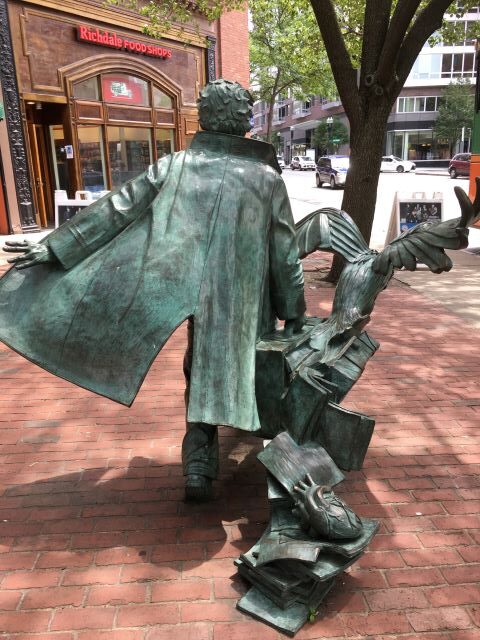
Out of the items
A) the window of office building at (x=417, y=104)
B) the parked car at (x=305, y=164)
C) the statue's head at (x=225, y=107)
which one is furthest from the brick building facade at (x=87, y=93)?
the window of office building at (x=417, y=104)

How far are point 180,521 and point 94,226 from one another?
1605mm

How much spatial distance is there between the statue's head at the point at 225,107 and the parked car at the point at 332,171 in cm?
2552

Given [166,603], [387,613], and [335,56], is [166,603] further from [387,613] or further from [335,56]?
[335,56]

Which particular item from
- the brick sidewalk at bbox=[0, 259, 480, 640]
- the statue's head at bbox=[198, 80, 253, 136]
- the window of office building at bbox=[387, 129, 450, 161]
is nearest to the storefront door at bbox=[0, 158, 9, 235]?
the brick sidewalk at bbox=[0, 259, 480, 640]

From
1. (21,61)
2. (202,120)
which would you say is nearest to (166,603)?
(202,120)

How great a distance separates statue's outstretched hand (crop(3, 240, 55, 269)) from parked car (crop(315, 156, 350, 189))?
26.0 meters

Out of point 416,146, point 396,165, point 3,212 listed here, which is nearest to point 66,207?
point 3,212

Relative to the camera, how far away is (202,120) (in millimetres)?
2832

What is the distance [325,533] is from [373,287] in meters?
1.35

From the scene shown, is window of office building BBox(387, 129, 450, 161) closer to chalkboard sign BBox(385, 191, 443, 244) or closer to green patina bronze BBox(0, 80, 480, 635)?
chalkboard sign BBox(385, 191, 443, 244)

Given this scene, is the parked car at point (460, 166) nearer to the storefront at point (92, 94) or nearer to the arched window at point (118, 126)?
the storefront at point (92, 94)

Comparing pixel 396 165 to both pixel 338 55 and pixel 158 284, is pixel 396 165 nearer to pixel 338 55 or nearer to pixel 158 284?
pixel 338 55

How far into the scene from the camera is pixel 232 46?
1747 centimetres

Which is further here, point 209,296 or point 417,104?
point 417,104
